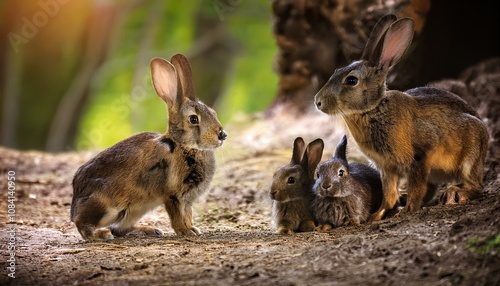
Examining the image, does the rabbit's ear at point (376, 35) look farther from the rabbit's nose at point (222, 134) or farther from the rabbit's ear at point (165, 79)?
the rabbit's ear at point (165, 79)

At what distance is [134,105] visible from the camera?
11.9 meters

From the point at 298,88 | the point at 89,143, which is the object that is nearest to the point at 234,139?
the point at 298,88

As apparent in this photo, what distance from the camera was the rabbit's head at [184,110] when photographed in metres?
5.04

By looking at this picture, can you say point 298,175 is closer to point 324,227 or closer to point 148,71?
point 324,227

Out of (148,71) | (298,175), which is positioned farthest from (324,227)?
(148,71)

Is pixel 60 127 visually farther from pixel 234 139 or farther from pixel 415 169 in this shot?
pixel 415 169

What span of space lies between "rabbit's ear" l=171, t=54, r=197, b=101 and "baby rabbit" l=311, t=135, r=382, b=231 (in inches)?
43.6

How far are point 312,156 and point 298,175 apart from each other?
22cm

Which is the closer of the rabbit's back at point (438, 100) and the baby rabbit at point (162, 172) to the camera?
the baby rabbit at point (162, 172)

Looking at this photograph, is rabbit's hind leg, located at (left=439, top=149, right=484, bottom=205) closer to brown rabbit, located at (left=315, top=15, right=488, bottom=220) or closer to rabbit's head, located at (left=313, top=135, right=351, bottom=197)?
brown rabbit, located at (left=315, top=15, right=488, bottom=220)

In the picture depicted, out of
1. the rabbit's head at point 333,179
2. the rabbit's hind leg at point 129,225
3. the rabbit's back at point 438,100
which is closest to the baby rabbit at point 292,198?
the rabbit's head at point 333,179

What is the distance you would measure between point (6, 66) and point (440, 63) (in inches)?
267

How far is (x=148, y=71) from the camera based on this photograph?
39.3 feet

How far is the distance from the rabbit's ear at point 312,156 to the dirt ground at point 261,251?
22.9 inches
